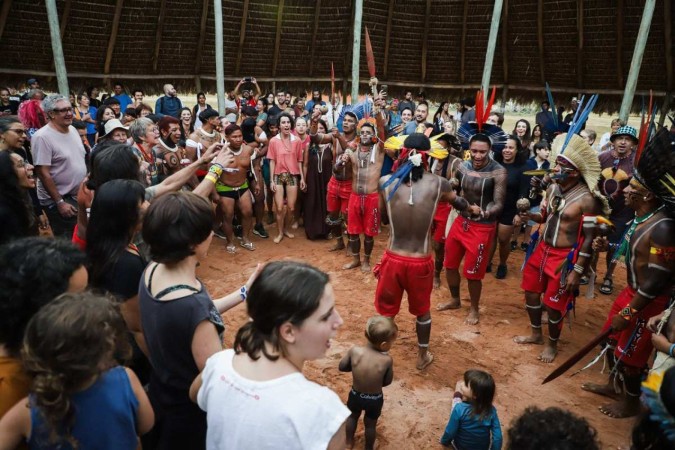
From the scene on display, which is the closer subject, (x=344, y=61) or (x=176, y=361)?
(x=176, y=361)

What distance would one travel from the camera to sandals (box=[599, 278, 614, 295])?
6027 mm

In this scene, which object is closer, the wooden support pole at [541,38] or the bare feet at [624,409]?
the bare feet at [624,409]

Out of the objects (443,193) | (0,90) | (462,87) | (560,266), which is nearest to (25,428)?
(443,193)

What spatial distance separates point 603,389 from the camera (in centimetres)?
401

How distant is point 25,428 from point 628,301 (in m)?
3.87

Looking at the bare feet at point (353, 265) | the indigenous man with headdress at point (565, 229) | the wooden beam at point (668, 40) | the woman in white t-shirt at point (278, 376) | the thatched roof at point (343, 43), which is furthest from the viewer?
the thatched roof at point (343, 43)

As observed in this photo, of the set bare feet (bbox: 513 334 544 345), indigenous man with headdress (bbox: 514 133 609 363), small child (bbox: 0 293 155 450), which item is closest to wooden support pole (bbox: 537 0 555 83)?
indigenous man with headdress (bbox: 514 133 609 363)

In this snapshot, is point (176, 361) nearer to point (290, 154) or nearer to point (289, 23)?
point (290, 154)

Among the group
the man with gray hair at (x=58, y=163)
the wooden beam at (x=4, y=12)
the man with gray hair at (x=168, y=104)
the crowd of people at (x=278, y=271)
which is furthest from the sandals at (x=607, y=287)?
the wooden beam at (x=4, y=12)

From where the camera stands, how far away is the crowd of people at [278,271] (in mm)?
1441

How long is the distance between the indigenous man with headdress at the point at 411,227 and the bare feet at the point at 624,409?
164cm

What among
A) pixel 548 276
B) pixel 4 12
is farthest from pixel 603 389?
pixel 4 12

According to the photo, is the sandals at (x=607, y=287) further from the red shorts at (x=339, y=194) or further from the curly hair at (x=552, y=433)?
the curly hair at (x=552, y=433)

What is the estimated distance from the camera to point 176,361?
1930 mm
